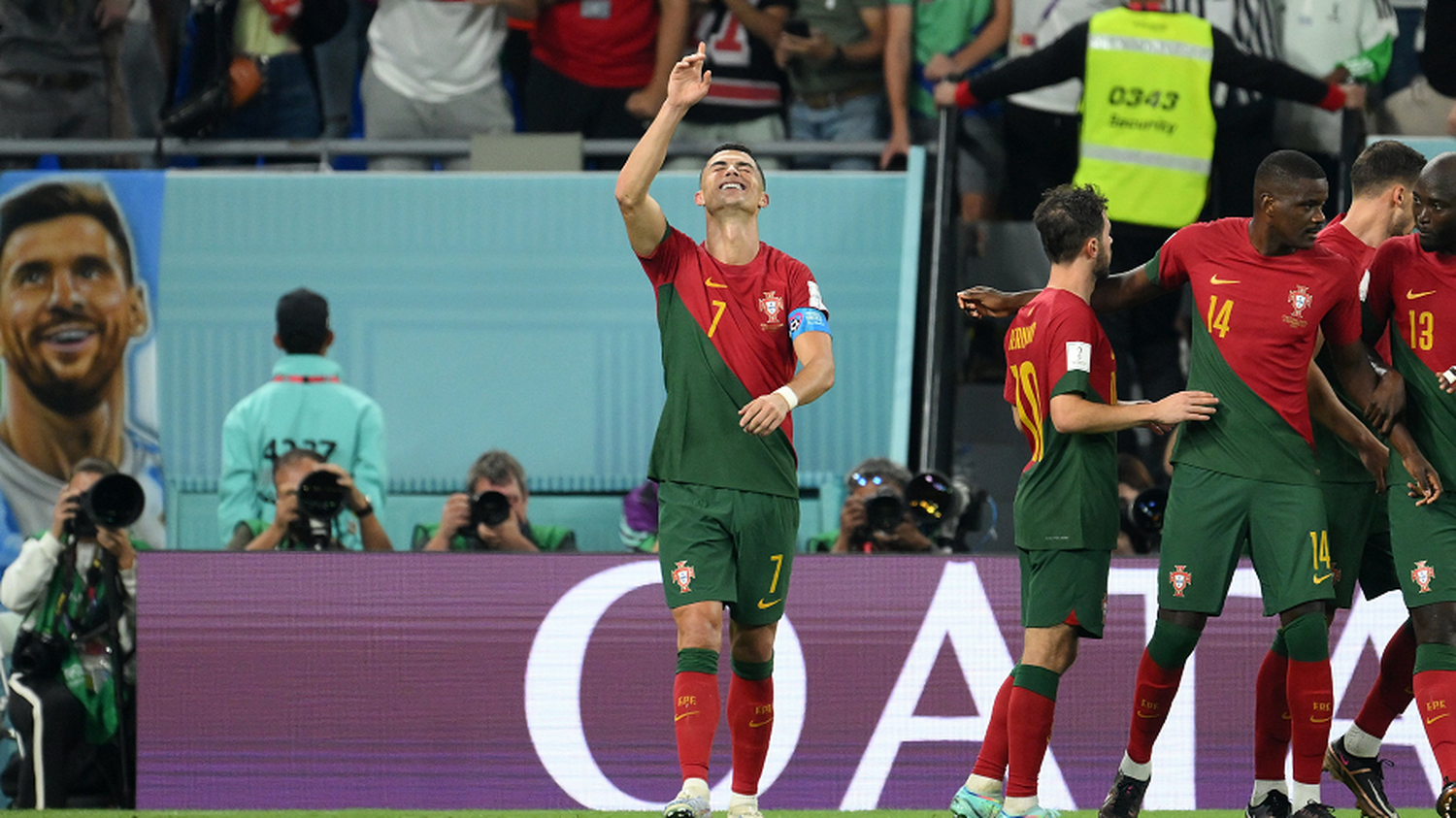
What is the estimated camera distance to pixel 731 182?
20.0 ft

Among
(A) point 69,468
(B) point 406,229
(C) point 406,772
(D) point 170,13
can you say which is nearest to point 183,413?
(A) point 69,468

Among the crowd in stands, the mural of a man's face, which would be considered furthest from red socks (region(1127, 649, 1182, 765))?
the mural of a man's face

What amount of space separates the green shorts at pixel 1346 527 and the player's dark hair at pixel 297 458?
185 inches

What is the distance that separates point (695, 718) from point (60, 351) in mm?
5978

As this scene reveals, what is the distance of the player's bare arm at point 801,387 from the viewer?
5.63 m

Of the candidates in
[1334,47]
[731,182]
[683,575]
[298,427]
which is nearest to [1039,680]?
[683,575]

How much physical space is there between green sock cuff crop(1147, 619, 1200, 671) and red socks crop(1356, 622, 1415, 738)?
841 millimetres

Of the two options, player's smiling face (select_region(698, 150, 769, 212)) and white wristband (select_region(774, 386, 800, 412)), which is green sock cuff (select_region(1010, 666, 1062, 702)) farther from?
player's smiling face (select_region(698, 150, 769, 212))

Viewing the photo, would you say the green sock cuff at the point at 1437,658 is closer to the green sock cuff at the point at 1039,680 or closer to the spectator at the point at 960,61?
the green sock cuff at the point at 1039,680

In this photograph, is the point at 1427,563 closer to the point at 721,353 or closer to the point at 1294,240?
the point at 1294,240

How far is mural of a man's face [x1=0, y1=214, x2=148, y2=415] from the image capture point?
33.7ft

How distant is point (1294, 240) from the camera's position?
584 centimetres

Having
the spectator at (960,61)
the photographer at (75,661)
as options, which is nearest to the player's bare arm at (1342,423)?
the spectator at (960,61)

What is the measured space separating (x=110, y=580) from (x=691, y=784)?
3.25 metres
